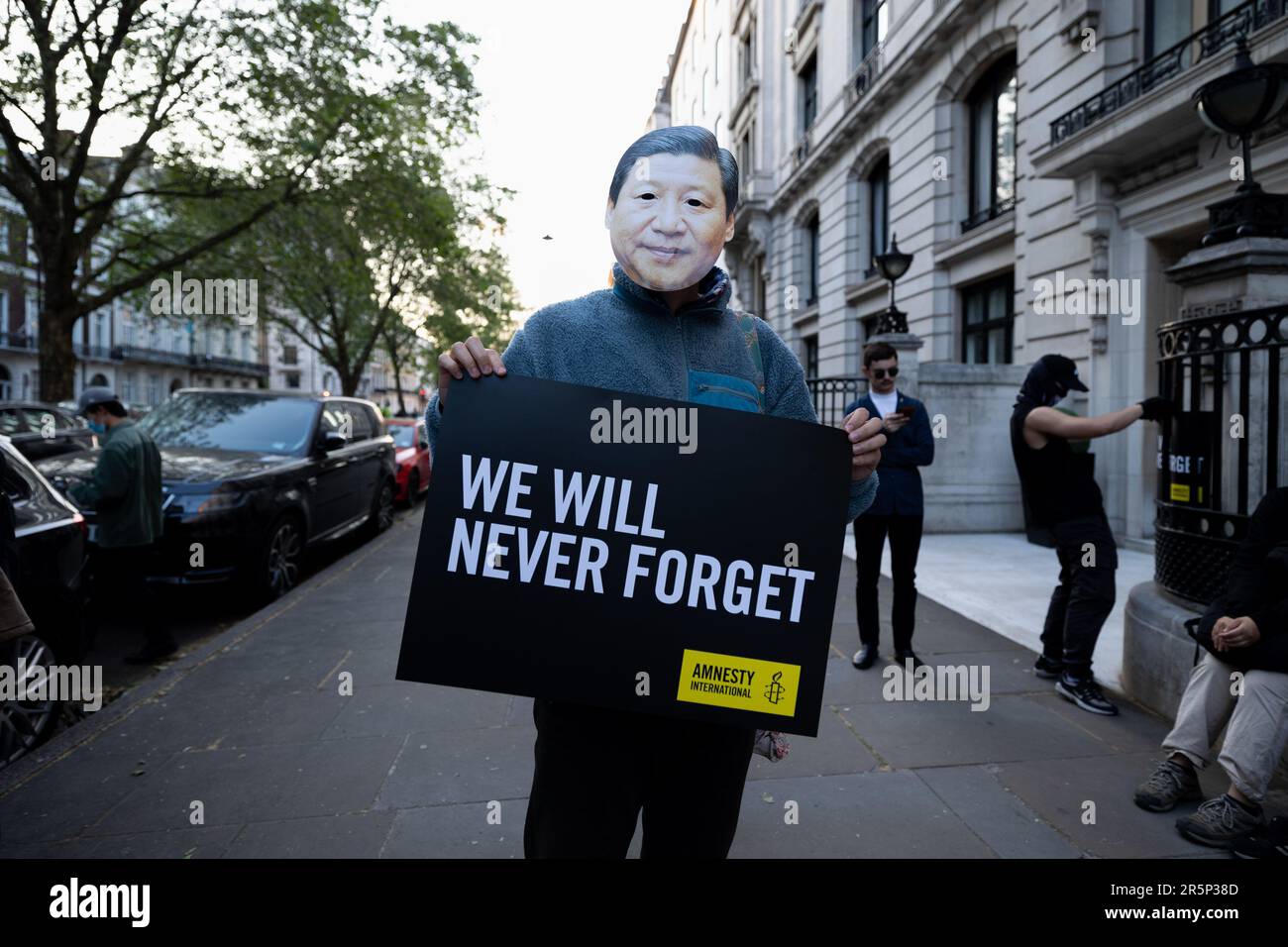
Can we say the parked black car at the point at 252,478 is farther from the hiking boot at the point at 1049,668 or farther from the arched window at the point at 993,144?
the arched window at the point at 993,144

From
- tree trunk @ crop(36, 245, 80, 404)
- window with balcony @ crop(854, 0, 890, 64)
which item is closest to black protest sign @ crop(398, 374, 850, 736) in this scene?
tree trunk @ crop(36, 245, 80, 404)

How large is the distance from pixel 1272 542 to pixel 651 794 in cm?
288

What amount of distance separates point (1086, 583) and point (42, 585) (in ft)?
18.1

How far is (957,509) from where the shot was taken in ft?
33.9

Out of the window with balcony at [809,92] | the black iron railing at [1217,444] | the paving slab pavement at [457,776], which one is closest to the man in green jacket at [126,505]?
the paving slab pavement at [457,776]

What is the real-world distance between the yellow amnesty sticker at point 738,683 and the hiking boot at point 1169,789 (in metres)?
2.41

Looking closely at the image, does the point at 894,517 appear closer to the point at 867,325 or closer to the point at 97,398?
the point at 97,398

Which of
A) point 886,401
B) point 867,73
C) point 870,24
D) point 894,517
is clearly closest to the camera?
point 894,517

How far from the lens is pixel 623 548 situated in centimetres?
171

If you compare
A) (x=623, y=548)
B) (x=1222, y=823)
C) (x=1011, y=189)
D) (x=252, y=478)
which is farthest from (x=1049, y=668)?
(x=1011, y=189)
